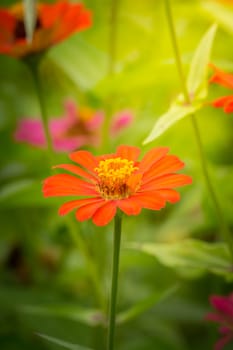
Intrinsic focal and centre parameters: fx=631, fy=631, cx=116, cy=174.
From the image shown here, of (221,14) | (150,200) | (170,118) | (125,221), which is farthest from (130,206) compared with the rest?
(125,221)

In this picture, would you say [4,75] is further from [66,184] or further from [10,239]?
[66,184]

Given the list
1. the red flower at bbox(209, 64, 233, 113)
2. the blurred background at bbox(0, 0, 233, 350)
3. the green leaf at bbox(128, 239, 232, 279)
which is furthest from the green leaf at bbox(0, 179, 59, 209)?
the red flower at bbox(209, 64, 233, 113)

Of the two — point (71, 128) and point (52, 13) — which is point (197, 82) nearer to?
point (52, 13)

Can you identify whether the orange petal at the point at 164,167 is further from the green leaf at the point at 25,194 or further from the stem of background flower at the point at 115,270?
the green leaf at the point at 25,194

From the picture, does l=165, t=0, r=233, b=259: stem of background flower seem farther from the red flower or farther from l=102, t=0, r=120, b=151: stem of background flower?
l=102, t=0, r=120, b=151: stem of background flower

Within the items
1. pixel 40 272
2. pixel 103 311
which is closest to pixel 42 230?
pixel 40 272

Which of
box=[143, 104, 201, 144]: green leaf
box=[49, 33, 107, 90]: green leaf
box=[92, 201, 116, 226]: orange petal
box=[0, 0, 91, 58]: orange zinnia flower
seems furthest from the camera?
box=[49, 33, 107, 90]: green leaf
